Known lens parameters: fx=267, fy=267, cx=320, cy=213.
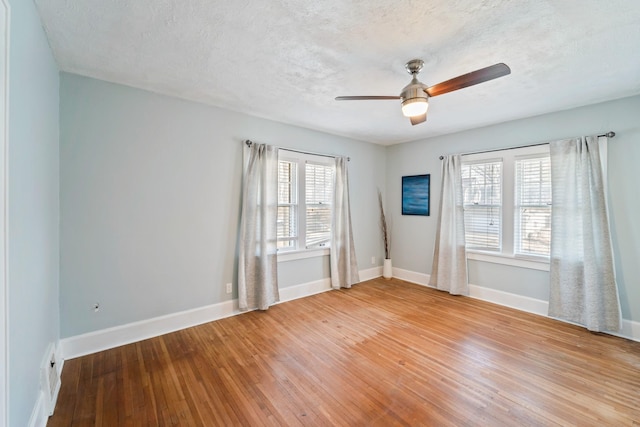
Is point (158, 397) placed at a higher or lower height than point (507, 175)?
lower

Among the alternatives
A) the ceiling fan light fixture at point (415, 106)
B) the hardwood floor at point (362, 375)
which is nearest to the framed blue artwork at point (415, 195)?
the hardwood floor at point (362, 375)

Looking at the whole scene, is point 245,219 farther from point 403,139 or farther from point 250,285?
point 403,139

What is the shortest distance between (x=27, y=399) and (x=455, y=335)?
3.38 meters

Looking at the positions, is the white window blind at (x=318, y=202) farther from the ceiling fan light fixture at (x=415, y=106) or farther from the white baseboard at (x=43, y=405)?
the white baseboard at (x=43, y=405)

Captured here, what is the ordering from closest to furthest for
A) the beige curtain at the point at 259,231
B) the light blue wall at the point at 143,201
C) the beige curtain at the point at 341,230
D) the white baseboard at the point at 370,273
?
the light blue wall at the point at 143,201 → the beige curtain at the point at 259,231 → the beige curtain at the point at 341,230 → the white baseboard at the point at 370,273

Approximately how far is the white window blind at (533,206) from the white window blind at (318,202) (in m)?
2.67

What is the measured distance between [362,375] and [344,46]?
8.50ft

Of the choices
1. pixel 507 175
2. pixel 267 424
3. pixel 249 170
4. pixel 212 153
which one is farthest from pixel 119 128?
pixel 507 175

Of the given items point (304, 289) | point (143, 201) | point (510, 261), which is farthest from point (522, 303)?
point (143, 201)

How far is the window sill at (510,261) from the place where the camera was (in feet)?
11.3

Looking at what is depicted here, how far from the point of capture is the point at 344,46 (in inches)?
77.8

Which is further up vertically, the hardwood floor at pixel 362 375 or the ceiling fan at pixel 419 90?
the ceiling fan at pixel 419 90

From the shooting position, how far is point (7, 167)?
1.23m

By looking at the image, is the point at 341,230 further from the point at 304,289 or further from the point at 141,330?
the point at 141,330
